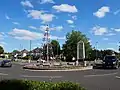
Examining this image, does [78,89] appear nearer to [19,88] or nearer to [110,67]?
[19,88]

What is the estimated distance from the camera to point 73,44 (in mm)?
106562

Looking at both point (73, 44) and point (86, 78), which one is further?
point (73, 44)

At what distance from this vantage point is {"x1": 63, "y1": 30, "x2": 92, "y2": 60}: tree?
105 meters

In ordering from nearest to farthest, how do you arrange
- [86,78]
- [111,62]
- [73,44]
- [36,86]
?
[36,86], [86,78], [111,62], [73,44]

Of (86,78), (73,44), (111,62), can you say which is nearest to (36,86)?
(86,78)

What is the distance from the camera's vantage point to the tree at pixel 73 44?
344ft

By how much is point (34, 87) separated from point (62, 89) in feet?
3.50

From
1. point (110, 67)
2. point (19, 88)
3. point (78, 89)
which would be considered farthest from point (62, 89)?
point (110, 67)

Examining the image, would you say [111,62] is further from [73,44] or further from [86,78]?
[73,44]

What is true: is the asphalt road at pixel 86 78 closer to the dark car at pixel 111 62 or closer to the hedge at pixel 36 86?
the hedge at pixel 36 86

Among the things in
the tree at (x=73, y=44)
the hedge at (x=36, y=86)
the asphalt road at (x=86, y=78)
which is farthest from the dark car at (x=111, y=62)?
the tree at (x=73, y=44)

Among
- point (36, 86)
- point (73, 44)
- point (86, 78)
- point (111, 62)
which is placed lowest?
point (86, 78)

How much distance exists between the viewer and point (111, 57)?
4634 cm

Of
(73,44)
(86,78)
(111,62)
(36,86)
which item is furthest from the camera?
(73,44)
